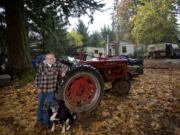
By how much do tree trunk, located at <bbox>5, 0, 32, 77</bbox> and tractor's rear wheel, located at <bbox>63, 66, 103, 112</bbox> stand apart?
16.1 feet

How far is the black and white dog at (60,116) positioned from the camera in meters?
5.22

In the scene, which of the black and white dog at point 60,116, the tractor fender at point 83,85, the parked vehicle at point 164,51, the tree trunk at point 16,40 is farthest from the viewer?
the parked vehicle at point 164,51

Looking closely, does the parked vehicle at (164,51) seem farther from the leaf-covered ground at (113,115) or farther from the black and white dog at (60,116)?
the black and white dog at (60,116)

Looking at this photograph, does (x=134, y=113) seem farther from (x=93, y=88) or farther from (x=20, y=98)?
(x=20, y=98)

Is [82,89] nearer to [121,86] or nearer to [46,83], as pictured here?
[46,83]

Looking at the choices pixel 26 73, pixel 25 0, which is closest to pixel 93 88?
pixel 26 73

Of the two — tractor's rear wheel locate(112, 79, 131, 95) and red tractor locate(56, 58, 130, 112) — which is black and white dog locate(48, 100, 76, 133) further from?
tractor's rear wheel locate(112, 79, 131, 95)

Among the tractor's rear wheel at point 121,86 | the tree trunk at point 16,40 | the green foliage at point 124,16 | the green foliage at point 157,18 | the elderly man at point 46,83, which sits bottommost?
the tractor's rear wheel at point 121,86

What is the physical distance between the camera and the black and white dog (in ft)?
17.1

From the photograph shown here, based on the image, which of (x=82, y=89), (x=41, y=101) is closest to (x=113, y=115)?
(x=82, y=89)

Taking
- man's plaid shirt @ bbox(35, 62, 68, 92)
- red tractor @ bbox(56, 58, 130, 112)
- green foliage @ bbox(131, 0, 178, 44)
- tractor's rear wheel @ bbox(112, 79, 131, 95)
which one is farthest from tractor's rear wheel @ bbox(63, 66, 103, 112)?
green foliage @ bbox(131, 0, 178, 44)

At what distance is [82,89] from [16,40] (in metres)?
5.54

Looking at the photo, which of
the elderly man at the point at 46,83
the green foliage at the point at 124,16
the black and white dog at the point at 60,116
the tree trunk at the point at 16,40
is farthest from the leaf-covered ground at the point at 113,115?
the green foliage at the point at 124,16

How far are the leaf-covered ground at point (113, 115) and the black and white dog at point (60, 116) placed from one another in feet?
0.40
